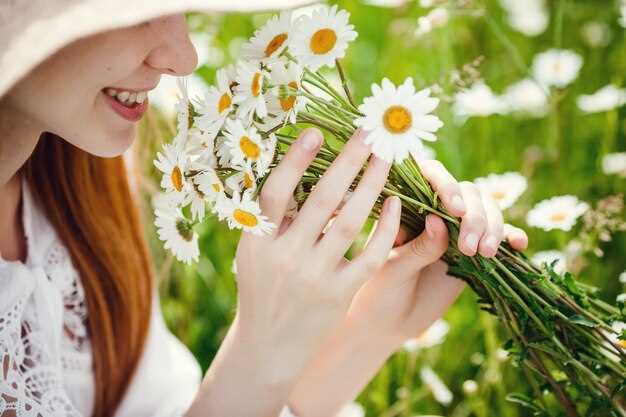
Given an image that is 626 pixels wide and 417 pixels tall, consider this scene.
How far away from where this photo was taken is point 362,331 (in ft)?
3.24

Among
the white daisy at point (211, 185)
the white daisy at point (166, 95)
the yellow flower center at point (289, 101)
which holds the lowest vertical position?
the white daisy at point (211, 185)

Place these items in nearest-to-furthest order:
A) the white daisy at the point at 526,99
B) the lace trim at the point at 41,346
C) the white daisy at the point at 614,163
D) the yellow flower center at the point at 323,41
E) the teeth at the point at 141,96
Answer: the yellow flower center at the point at 323,41 < the teeth at the point at 141,96 < the lace trim at the point at 41,346 < the white daisy at the point at 614,163 < the white daisy at the point at 526,99

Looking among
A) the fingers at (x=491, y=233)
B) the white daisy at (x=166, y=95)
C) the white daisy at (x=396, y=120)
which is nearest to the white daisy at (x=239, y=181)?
the white daisy at (x=396, y=120)

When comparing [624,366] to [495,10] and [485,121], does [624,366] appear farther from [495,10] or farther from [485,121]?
[495,10]

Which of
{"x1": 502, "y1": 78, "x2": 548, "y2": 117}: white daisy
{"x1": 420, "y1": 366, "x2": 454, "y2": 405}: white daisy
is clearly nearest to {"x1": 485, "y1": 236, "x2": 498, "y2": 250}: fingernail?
{"x1": 420, "y1": 366, "x2": 454, "y2": 405}: white daisy

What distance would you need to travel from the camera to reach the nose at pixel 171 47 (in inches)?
28.1

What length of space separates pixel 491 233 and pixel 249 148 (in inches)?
9.4

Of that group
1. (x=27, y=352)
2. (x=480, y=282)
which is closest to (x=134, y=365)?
(x=27, y=352)

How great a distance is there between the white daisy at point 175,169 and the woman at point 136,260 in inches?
2.8

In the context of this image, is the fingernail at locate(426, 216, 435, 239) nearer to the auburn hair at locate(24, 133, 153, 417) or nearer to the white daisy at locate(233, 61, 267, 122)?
the white daisy at locate(233, 61, 267, 122)

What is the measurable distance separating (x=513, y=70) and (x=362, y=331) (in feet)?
3.04

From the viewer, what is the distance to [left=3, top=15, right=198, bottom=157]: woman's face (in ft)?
2.31

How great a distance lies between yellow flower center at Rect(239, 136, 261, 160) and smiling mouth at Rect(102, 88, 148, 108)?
16 centimetres

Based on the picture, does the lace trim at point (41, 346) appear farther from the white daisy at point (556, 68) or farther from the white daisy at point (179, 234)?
the white daisy at point (556, 68)
